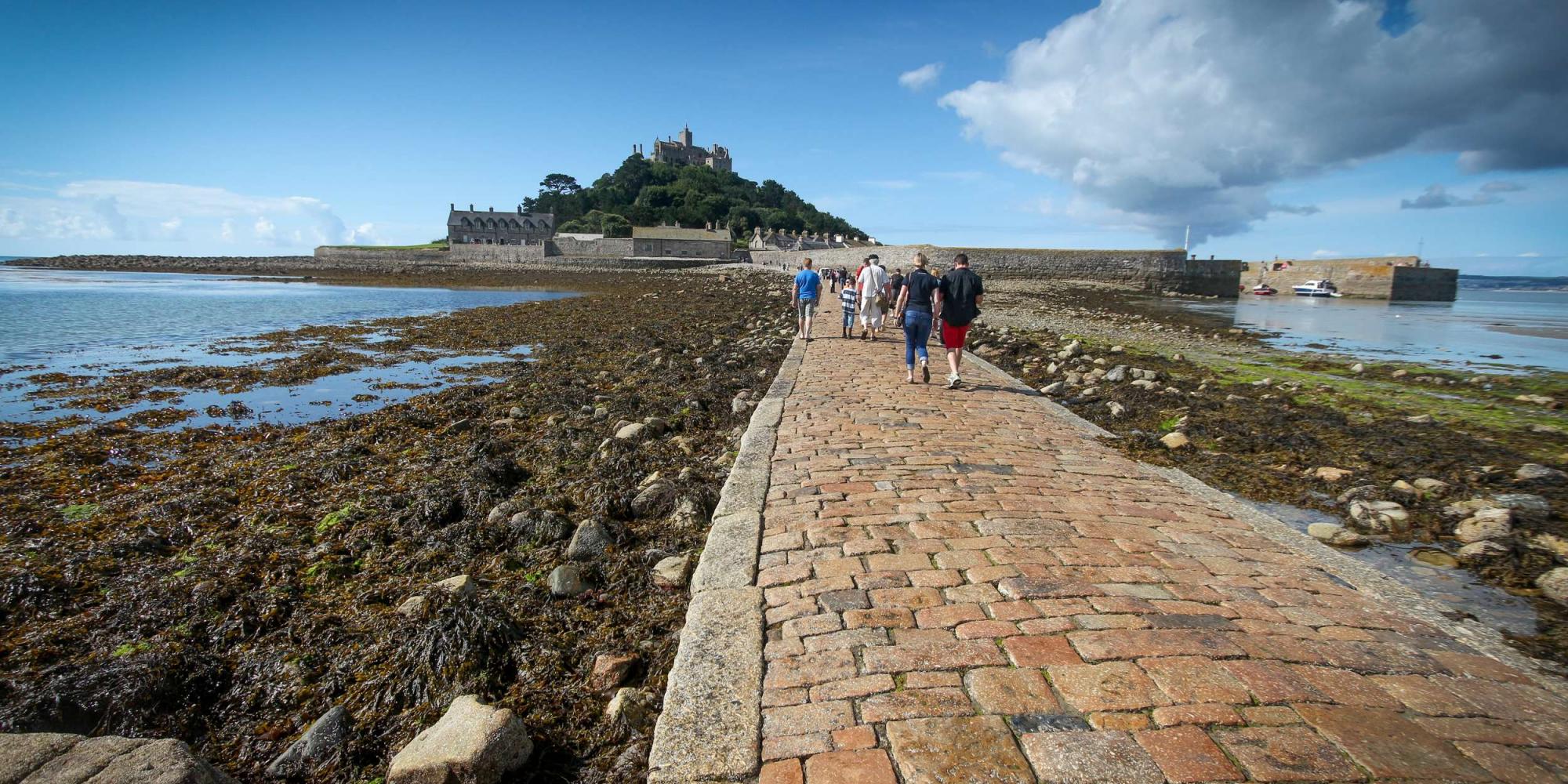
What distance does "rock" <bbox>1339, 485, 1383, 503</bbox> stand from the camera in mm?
5188

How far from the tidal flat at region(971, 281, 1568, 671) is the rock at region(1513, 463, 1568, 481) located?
0.02 meters

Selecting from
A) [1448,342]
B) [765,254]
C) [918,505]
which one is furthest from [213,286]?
[1448,342]

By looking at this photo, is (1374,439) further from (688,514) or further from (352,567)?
(352,567)

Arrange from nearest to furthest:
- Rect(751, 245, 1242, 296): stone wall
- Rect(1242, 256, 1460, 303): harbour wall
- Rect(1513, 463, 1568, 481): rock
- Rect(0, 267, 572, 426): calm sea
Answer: Rect(1513, 463, 1568, 481): rock, Rect(0, 267, 572, 426): calm sea, Rect(751, 245, 1242, 296): stone wall, Rect(1242, 256, 1460, 303): harbour wall

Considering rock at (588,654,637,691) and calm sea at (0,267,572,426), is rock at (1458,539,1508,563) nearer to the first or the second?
rock at (588,654,637,691)

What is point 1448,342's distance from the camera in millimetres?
18250

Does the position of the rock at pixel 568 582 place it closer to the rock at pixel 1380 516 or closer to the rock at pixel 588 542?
the rock at pixel 588 542

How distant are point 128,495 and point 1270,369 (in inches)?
625

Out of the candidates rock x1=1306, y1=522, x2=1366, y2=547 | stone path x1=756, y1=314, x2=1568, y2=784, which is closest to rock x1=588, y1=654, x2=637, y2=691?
stone path x1=756, y1=314, x2=1568, y2=784

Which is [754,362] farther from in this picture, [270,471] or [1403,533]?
[1403,533]

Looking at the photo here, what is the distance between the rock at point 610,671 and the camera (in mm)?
3006

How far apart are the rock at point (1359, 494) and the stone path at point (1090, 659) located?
1335mm

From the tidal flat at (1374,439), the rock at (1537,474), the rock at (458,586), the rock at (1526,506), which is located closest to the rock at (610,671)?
the rock at (458,586)

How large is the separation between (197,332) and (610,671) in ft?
72.4
